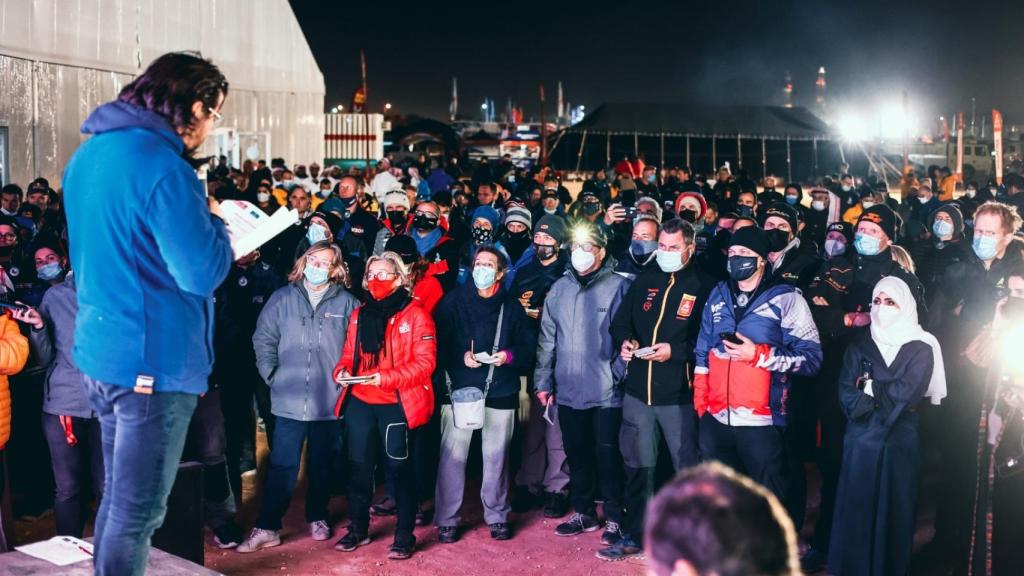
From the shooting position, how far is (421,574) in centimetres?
701

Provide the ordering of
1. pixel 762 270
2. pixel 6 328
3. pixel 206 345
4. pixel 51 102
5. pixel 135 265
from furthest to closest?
1. pixel 51 102
2. pixel 762 270
3. pixel 6 328
4. pixel 206 345
5. pixel 135 265

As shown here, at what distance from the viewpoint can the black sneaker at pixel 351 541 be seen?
7398 millimetres

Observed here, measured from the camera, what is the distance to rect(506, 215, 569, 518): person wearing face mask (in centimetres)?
835

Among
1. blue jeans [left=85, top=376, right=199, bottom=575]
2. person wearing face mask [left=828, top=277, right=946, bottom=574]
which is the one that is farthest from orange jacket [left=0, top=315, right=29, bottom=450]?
person wearing face mask [left=828, top=277, right=946, bottom=574]

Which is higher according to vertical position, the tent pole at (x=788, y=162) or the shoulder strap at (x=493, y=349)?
the tent pole at (x=788, y=162)

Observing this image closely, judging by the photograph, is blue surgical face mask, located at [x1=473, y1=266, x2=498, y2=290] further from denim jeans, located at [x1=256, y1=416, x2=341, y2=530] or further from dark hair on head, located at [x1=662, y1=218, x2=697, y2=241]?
denim jeans, located at [x1=256, y1=416, x2=341, y2=530]

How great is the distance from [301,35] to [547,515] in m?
25.1

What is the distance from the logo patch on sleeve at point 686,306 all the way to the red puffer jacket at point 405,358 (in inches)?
68.4

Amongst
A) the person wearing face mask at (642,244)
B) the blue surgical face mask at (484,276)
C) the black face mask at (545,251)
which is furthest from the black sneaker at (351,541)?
the person wearing face mask at (642,244)

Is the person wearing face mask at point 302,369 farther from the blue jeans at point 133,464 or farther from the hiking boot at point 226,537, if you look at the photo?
the blue jeans at point 133,464

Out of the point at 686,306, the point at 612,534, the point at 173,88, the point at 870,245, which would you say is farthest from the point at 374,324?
the point at 870,245

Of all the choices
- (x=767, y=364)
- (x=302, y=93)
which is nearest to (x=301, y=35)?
(x=302, y=93)

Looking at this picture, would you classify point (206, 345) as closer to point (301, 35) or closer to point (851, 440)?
point (851, 440)

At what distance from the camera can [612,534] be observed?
7.55 m
